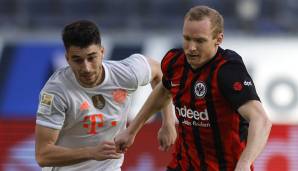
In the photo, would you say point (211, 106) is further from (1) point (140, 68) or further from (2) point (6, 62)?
(2) point (6, 62)

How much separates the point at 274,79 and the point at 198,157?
5.43 m

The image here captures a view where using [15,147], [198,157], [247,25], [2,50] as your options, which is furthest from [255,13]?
[198,157]

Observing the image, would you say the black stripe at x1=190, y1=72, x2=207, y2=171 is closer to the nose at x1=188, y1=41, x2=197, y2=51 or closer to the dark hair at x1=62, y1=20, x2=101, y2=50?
the nose at x1=188, y1=41, x2=197, y2=51

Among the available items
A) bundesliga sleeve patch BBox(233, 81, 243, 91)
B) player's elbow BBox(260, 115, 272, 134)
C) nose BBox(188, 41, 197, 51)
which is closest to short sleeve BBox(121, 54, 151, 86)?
nose BBox(188, 41, 197, 51)

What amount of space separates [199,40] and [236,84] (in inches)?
12.1

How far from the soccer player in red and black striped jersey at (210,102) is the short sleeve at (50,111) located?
39cm

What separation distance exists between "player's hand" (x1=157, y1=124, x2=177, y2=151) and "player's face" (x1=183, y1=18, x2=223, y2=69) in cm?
96

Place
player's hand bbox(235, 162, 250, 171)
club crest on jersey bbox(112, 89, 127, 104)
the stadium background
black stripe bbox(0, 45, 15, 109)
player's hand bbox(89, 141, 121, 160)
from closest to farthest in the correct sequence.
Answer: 1. player's hand bbox(235, 162, 250, 171)
2. player's hand bbox(89, 141, 121, 160)
3. club crest on jersey bbox(112, 89, 127, 104)
4. the stadium background
5. black stripe bbox(0, 45, 15, 109)

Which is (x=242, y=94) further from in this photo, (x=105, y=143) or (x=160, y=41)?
(x=160, y=41)

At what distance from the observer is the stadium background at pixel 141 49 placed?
7.70 m

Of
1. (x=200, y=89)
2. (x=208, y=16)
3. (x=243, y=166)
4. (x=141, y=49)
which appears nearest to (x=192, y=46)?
(x=208, y=16)

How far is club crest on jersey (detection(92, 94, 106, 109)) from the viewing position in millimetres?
4898

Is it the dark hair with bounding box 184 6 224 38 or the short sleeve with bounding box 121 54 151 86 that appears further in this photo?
the short sleeve with bounding box 121 54 151 86

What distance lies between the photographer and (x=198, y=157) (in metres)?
4.47
